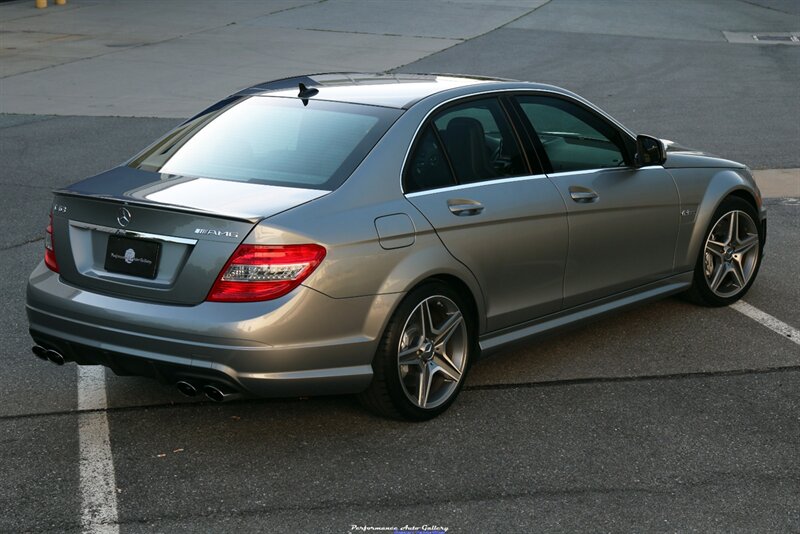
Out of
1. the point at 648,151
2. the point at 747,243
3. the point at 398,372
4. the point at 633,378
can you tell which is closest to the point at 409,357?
the point at 398,372

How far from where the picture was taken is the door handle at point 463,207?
5.70 meters

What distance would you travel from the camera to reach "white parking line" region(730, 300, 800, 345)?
717 cm

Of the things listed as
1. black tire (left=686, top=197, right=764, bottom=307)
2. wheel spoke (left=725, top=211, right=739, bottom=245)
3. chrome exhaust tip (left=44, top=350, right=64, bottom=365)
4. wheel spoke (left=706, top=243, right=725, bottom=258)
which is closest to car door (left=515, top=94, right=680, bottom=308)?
black tire (left=686, top=197, right=764, bottom=307)

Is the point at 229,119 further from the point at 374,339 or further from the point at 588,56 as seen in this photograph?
the point at 588,56

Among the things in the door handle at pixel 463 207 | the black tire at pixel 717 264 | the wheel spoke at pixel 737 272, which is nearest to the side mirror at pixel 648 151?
the black tire at pixel 717 264

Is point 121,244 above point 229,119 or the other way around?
the other way around

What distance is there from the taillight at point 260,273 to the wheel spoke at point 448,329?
3.04 feet

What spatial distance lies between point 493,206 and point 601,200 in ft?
2.97

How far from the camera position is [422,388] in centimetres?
563

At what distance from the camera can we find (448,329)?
5738 millimetres

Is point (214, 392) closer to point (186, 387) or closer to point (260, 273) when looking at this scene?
point (186, 387)

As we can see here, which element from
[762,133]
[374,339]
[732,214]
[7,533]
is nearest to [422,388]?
[374,339]

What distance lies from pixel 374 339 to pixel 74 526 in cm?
151

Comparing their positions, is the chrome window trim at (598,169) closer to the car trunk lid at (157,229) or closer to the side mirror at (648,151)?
the side mirror at (648,151)
